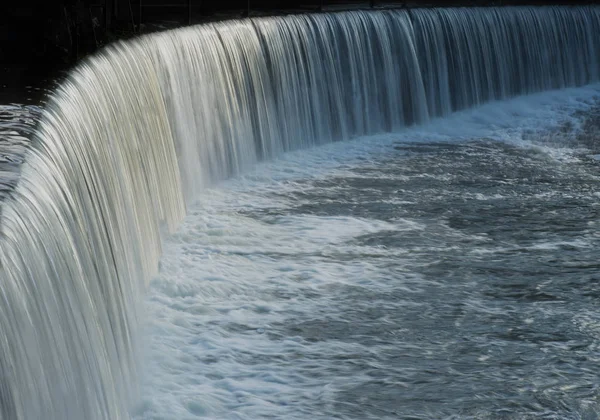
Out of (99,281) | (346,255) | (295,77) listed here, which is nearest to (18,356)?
(99,281)

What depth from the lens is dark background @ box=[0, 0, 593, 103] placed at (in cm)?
1240

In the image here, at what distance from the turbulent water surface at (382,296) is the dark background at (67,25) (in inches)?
90.8

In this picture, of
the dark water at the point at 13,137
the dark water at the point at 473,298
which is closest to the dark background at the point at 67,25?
the dark water at the point at 13,137

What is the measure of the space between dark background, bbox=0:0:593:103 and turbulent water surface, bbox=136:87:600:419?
2306 millimetres

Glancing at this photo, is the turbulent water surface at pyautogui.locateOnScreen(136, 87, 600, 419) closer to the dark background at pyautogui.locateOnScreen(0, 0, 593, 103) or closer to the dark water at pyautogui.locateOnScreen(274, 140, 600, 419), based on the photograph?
the dark water at pyautogui.locateOnScreen(274, 140, 600, 419)

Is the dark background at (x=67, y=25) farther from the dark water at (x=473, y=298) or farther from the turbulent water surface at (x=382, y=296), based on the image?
the dark water at (x=473, y=298)

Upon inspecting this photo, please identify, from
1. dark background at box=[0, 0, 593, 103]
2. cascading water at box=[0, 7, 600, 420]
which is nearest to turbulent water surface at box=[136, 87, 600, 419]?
cascading water at box=[0, 7, 600, 420]

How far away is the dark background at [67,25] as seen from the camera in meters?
12.4

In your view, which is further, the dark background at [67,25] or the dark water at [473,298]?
the dark background at [67,25]

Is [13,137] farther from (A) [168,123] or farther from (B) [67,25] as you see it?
(B) [67,25]

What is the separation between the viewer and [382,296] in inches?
466

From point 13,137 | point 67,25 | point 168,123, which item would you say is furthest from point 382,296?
point 67,25

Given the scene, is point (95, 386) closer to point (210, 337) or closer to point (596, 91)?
point (210, 337)

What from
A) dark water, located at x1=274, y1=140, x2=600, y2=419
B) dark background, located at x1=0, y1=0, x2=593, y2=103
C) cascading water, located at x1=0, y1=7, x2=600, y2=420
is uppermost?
dark background, located at x1=0, y1=0, x2=593, y2=103
